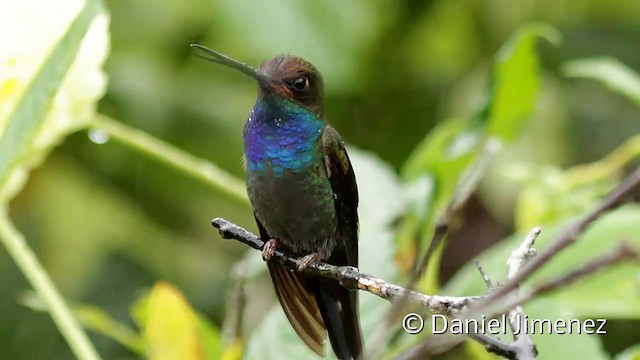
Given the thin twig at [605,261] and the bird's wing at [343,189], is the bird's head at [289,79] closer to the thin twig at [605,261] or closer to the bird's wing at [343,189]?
the bird's wing at [343,189]

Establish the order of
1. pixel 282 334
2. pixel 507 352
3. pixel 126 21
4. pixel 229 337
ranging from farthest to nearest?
pixel 126 21 < pixel 282 334 < pixel 229 337 < pixel 507 352

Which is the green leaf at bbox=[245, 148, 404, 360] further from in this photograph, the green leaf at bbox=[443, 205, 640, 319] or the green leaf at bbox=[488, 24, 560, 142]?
the green leaf at bbox=[488, 24, 560, 142]

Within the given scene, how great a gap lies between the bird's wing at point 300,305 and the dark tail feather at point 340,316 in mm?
11

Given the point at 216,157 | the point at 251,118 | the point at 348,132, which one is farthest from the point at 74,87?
the point at 348,132

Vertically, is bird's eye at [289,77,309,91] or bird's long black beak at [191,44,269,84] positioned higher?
bird's long black beak at [191,44,269,84]

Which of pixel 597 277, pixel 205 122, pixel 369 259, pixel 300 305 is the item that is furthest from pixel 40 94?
pixel 205 122

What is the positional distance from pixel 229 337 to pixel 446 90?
1.91 metres

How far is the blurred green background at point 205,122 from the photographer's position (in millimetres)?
2631

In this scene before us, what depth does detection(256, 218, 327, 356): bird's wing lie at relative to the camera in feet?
4.05

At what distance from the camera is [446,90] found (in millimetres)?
3021

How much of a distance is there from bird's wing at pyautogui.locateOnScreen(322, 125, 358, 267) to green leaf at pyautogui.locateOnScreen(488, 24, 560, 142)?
1.09 ft

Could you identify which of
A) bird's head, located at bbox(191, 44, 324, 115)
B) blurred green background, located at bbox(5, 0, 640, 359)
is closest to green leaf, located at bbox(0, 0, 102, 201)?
bird's head, located at bbox(191, 44, 324, 115)

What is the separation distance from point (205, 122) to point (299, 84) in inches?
63.1

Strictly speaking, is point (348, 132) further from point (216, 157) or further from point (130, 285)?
point (130, 285)
